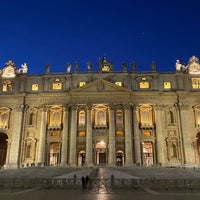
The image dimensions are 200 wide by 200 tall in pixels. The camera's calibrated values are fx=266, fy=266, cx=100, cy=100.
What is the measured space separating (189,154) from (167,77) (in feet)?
53.7

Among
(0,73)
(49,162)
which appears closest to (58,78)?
(0,73)

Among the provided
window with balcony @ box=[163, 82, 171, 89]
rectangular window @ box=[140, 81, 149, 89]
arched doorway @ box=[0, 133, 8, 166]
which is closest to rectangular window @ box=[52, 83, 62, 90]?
arched doorway @ box=[0, 133, 8, 166]

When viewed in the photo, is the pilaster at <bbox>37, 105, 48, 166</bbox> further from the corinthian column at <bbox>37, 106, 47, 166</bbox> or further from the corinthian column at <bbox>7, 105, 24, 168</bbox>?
the corinthian column at <bbox>7, 105, 24, 168</bbox>

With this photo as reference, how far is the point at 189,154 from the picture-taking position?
1950 inches

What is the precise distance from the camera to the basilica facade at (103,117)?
50.3m

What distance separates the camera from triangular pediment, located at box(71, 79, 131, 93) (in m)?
52.8

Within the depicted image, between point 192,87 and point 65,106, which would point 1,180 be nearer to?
point 65,106

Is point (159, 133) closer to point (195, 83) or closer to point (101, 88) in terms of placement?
point (195, 83)

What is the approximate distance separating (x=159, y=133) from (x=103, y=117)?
1146cm

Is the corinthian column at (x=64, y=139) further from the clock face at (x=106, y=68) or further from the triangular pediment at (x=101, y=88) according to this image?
the clock face at (x=106, y=68)

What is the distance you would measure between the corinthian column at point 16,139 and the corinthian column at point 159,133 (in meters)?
26.8

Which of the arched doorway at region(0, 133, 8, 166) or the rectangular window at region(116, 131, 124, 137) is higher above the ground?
the rectangular window at region(116, 131, 124, 137)

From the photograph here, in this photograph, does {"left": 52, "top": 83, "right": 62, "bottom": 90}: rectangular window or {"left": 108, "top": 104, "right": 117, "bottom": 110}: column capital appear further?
{"left": 52, "top": 83, "right": 62, "bottom": 90}: rectangular window

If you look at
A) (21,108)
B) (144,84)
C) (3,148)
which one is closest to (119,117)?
(144,84)
